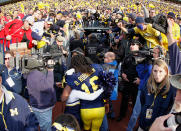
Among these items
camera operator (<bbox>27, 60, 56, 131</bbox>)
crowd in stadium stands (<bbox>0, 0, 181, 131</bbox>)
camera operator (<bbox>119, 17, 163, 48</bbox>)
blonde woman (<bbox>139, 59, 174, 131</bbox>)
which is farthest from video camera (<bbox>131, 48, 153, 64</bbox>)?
camera operator (<bbox>27, 60, 56, 131</bbox>)

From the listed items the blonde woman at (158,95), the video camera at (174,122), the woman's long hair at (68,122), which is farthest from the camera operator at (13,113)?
the blonde woman at (158,95)

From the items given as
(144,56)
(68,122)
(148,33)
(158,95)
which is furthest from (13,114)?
(148,33)

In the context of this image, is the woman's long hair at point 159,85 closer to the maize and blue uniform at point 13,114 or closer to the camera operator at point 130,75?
the camera operator at point 130,75

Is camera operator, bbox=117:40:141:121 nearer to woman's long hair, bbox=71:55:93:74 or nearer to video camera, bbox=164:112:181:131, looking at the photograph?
woman's long hair, bbox=71:55:93:74

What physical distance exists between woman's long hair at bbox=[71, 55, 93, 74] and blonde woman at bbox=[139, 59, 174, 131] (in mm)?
876

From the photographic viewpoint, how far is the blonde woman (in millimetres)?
2180

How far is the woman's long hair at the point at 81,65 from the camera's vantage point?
249 centimetres

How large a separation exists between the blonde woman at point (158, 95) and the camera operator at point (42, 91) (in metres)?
1.40

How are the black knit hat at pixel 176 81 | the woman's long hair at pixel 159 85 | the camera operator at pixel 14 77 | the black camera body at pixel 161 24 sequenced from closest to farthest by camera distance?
the black knit hat at pixel 176 81 → the woman's long hair at pixel 159 85 → the camera operator at pixel 14 77 → the black camera body at pixel 161 24

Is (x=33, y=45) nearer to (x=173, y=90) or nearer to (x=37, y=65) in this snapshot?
(x=37, y=65)

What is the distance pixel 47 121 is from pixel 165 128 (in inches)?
83.5

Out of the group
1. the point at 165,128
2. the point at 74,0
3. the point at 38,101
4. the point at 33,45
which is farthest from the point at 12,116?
the point at 74,0

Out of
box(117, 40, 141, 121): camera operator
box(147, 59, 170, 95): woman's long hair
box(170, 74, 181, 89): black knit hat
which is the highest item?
box(170, 74, 181, 89): black knit hat

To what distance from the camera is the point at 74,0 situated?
30.6 metres
